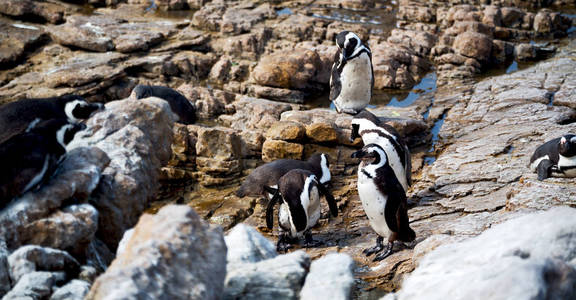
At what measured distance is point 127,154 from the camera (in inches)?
215

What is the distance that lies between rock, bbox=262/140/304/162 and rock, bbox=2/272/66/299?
550cm

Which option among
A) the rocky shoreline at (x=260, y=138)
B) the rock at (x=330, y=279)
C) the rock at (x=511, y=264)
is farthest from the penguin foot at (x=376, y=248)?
the rock at (x=330, y=279)

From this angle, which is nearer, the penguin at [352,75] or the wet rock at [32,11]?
the penguin at [352,75]

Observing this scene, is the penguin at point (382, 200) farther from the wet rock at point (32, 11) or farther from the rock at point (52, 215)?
the wet rock at point (32, 11)

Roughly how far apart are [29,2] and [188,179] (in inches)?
335

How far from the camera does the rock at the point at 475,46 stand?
1345 cm

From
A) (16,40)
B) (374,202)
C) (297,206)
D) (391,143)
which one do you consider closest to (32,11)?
(16,40)

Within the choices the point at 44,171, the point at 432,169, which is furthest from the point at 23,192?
the point at 432,169

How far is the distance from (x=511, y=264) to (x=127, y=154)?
3.49 m

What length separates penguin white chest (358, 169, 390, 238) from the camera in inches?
251

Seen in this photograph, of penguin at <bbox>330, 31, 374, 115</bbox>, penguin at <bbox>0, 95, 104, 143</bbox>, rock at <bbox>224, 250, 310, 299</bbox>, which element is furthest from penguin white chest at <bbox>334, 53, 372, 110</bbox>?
rock at <bbox>224, 250, 310, 299</bbox>

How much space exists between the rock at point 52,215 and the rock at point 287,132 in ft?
15.7

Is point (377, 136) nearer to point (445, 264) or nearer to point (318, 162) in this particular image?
point (318, 162)

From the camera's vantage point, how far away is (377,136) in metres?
7.84
